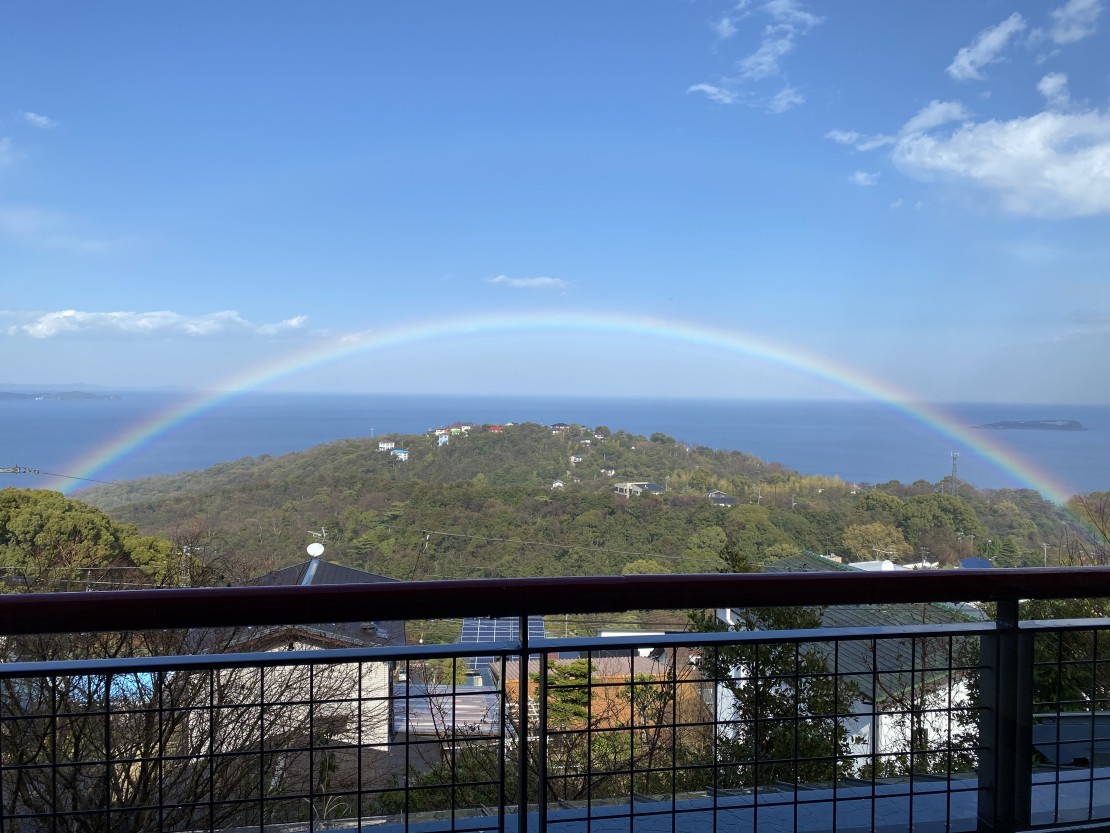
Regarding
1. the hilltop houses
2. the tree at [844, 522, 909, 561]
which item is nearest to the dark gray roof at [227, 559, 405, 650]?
the hilltop houses

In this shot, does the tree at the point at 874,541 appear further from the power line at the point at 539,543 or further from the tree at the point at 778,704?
the tree at the point at 778,704

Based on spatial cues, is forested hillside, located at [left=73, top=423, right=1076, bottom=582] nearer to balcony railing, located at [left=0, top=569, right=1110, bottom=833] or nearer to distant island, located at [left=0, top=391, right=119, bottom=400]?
distant island, located at [left=0, top=391, right=119, bottom=400]

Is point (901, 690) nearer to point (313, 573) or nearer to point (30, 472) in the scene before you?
Result: point (313, 573)

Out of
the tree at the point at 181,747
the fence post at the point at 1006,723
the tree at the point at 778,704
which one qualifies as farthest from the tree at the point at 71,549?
the fence post at the point at 1006,723

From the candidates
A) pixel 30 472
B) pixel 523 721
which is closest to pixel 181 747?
pixel 523 721

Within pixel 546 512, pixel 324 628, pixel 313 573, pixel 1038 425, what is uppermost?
pixel 324 628

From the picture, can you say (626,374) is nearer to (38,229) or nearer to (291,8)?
(291,8)
